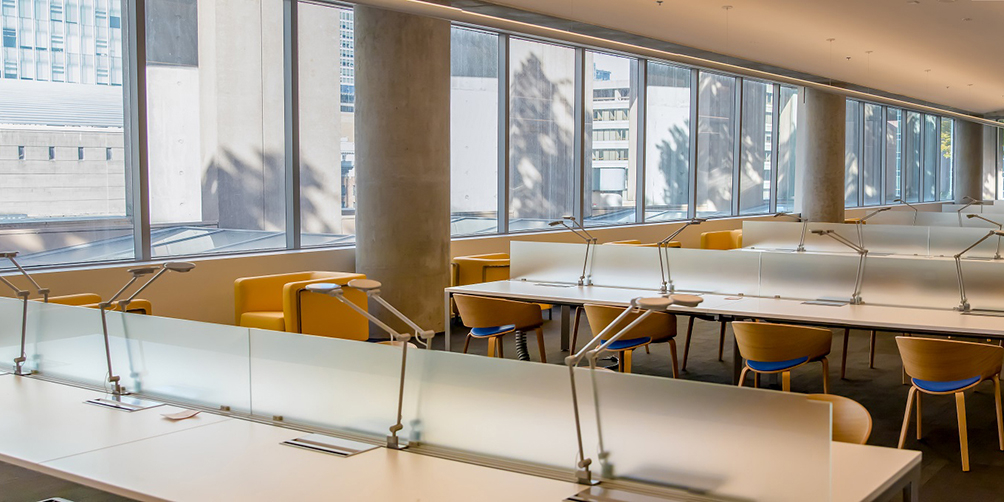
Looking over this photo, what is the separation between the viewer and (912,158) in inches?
878

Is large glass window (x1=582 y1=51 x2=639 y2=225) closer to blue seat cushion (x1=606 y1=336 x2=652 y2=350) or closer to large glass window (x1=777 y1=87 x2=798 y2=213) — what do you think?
large glass window (x1=777 y1=87 x2=798 y2=213)

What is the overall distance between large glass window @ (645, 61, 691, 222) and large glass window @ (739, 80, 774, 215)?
1.77m

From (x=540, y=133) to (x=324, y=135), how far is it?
3.22 meters

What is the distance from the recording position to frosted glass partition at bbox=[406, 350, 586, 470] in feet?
7.90

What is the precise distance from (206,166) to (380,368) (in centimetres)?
524

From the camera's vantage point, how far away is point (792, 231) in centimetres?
Result: 977

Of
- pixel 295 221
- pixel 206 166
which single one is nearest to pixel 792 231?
pixel 295 221

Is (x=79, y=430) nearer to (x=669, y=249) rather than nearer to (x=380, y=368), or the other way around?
(x=380, y=368)

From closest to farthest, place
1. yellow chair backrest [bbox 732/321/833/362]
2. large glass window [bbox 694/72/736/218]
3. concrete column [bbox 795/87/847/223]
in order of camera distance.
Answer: yellow chair backrest [bbox 732/321/833/362], large glass window [bbox 694/72/736/218], concrete column [bbox 795/87/847/223]

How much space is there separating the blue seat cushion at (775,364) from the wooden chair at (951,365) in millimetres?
565

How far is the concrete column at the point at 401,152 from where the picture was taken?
7.51 meters

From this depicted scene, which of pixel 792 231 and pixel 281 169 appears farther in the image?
pixel 792 231

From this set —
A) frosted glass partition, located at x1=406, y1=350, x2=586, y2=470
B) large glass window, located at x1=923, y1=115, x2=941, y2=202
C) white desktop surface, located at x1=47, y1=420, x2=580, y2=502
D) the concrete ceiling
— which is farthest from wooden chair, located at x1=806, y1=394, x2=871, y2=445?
large glass window, located at x1=923, y1=115, x2=941, y2=202

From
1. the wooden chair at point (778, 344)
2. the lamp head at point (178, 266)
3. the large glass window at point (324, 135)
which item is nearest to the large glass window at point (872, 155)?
the large glass window at point (324, 135)
